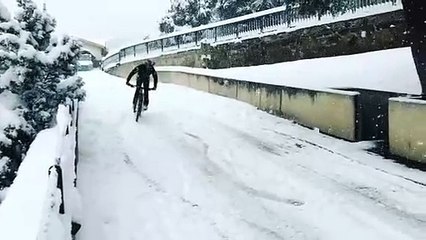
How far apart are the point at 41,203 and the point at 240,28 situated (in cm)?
1829

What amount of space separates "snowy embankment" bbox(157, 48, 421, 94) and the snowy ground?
2.51 m

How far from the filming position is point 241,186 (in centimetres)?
779

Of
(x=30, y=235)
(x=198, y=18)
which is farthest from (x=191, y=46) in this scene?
(x=30, y=235)

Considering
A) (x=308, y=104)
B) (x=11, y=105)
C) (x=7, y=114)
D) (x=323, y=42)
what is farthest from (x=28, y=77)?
(x=323, y=42)

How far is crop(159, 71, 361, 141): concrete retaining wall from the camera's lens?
34.1 ft

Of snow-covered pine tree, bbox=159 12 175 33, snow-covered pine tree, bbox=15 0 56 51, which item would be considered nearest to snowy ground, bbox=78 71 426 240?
snow-covered pine tree, bbox=15 0 56 51

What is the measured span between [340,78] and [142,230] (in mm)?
9905

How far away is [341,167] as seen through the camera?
8570 millimetres

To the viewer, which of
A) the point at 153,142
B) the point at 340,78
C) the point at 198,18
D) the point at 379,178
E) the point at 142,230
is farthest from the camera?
the point at 198,18

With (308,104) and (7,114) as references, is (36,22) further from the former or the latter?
(308,104)

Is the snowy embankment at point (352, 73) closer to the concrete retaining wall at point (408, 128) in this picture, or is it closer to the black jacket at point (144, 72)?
the concrete retaining wall at point (408, 128)

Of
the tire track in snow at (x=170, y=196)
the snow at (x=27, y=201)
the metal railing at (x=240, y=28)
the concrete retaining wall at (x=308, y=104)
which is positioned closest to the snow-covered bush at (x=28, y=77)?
the tire track in snow at (x=170, y=196)

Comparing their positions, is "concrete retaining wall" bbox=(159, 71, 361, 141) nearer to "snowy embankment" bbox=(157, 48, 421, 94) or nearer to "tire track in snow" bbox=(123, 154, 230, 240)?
"snowy embankment" bbox=(157, 48, 421, 94)

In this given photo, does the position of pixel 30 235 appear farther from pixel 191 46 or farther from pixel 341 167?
pixel 191 46
